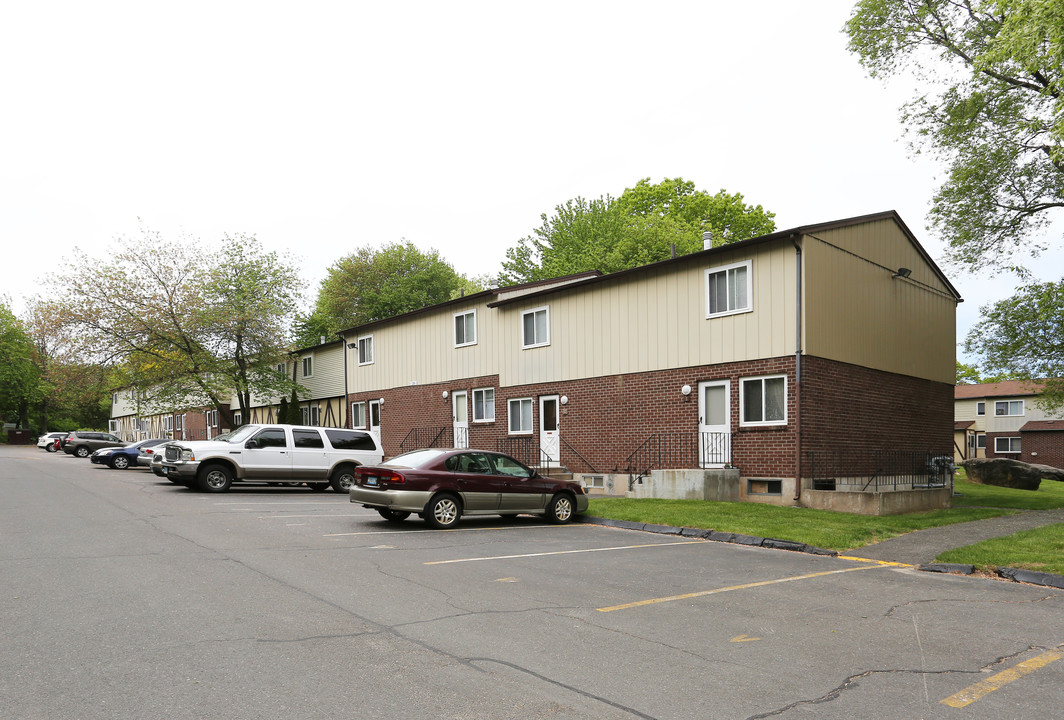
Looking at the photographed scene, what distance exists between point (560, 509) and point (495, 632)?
8.92m

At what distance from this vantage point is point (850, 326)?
1947 centimetres

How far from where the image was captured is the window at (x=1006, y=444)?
57.2 metres

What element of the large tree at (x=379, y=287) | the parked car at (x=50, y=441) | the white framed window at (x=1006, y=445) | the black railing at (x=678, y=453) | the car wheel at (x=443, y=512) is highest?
the large tree at (x=379, y=287)

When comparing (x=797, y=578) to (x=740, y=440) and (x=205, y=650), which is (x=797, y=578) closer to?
(x=205, y=650)

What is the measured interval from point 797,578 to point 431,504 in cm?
646

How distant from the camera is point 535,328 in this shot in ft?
82.5

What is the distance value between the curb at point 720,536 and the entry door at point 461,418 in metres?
12.5

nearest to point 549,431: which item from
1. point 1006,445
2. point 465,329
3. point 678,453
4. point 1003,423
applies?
point 678,453

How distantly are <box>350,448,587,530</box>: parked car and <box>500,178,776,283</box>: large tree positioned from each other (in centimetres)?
3117

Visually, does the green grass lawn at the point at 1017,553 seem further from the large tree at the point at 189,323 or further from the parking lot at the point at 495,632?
the large tree at the point at 189,323

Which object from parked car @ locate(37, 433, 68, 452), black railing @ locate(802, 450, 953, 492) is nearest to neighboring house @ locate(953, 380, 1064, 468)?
black railing @ locate(802, 450, 953, 492)

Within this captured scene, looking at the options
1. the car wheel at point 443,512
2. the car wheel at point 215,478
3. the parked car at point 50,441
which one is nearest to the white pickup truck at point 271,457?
the car wheel at point 215,478

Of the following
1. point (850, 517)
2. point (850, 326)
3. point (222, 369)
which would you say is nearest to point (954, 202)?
point (850, 326)

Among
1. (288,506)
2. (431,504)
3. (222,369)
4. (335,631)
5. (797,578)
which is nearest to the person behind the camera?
(335,631)
